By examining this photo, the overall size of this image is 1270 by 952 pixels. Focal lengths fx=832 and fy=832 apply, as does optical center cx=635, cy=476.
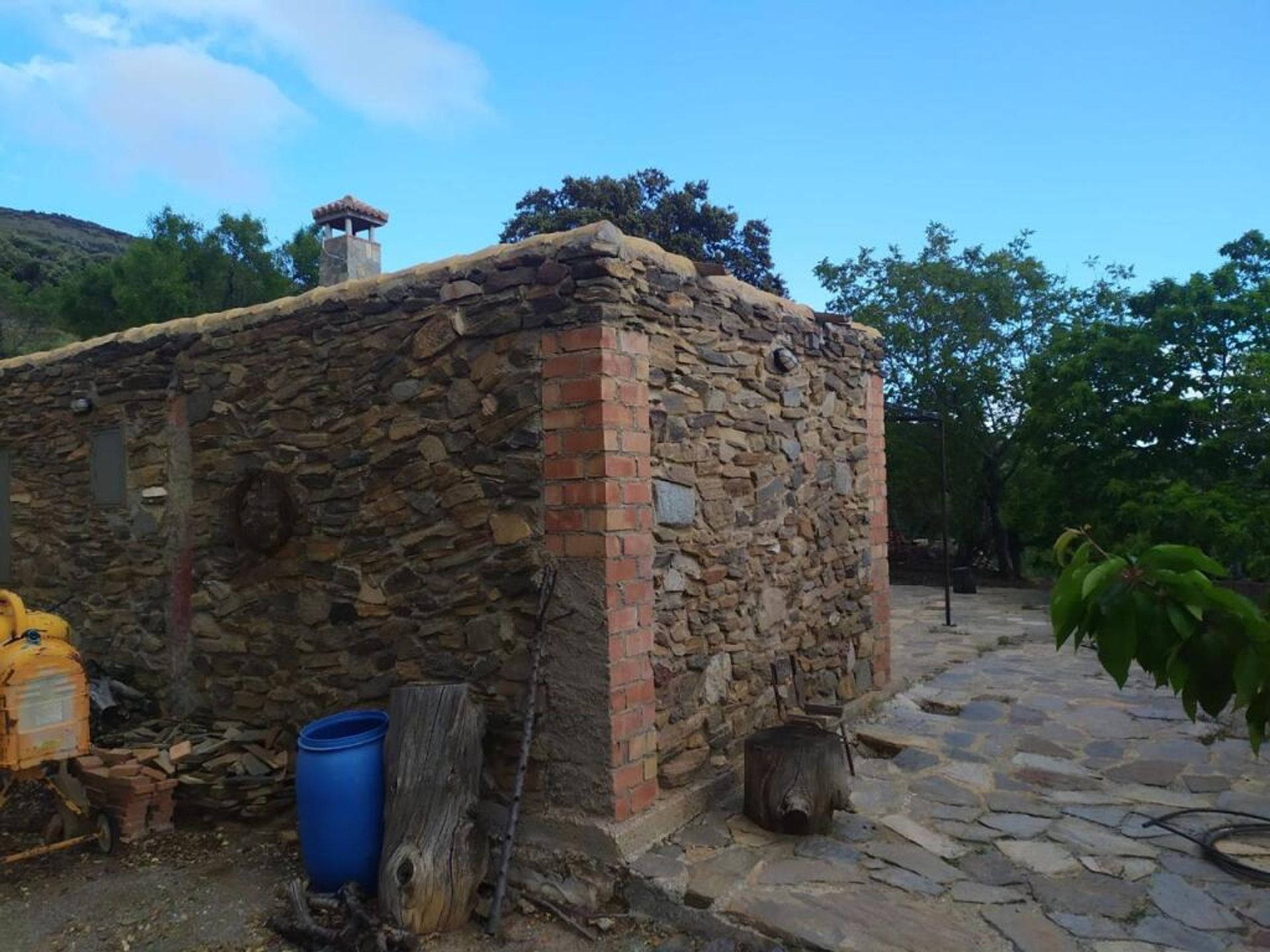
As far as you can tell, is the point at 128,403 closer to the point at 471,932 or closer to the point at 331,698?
the point at 331,698

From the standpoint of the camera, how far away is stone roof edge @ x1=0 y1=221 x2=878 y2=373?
344 centimetres

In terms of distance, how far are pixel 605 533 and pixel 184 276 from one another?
17.2m

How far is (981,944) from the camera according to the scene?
8.95ft

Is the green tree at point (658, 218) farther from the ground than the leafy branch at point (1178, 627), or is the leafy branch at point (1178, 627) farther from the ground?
the green tree at point (658, 218)

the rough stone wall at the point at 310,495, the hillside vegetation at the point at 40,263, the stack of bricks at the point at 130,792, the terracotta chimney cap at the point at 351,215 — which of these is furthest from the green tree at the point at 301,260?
the stack of bricks at the point at 130,792

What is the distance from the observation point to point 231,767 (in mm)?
4223

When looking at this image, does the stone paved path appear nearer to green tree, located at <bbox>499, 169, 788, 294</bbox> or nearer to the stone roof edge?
the stone roof edge

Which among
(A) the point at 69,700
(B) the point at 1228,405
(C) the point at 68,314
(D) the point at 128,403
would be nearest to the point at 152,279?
(C) the point at 68,314

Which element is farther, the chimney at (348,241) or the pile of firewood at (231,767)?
the chimney at (348,241)

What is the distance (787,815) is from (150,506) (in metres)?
4.09

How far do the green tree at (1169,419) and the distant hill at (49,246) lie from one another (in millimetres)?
21871

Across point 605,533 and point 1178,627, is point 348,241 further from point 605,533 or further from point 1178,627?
point 1178,627

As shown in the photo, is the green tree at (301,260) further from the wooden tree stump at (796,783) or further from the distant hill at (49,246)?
the wooden tree stump at (796,783)

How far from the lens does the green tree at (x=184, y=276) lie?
16516 millimetres
